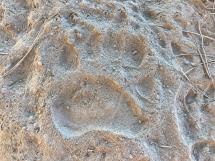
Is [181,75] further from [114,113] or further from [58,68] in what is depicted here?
[58,68]

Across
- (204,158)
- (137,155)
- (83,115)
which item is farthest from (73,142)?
(204,158)

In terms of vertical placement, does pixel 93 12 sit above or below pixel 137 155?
above

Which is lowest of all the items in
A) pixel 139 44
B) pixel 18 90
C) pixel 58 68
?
pixel 18 90

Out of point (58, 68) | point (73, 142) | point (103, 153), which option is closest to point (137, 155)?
point (103, 153)

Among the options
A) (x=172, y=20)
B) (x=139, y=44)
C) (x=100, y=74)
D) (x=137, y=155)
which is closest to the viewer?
(x=137, y=155)

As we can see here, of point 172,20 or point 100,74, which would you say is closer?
point 100,74

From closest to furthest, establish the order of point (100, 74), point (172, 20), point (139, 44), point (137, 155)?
point (137, 155)
point (100, 74)
point (139, 44)
point (172, 20)
